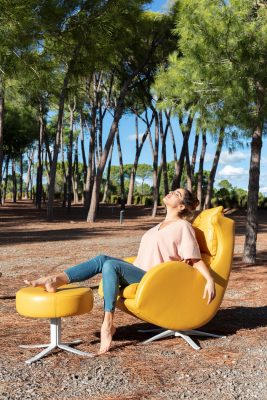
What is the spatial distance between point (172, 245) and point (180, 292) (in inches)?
13.2

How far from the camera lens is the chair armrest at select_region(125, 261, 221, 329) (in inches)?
136

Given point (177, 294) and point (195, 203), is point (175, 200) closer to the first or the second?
→ point (195, 203)

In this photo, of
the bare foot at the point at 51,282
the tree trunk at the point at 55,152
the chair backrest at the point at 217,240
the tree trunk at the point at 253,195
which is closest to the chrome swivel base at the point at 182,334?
the chair backrest at the point at 217,240

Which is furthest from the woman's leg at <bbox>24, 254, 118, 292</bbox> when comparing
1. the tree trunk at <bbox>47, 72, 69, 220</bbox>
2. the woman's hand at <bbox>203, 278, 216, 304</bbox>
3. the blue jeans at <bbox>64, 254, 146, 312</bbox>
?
the tree trunk at <bbox>47, 72, 69, 220</bbox>

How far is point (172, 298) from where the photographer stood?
3.51 meters

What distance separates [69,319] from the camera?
4.38 m

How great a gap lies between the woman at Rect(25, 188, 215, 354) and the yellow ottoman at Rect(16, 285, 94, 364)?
84 millimetres

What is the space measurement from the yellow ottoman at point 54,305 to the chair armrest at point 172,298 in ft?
1.14

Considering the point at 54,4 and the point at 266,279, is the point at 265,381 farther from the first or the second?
the point at 54,4

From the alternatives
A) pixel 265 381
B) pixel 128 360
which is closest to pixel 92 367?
pixel 128 360

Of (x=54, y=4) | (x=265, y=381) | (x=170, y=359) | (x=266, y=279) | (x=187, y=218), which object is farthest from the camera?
(x=54, y=4)

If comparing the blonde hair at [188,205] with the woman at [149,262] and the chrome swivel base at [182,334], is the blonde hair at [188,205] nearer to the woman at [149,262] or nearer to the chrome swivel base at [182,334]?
the woman at [149,262]

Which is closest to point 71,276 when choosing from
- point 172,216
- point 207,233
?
point 172,216

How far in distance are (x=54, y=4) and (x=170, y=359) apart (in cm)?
1378
